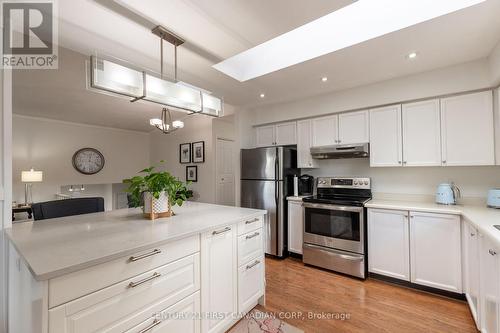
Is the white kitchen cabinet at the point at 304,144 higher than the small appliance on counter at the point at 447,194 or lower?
higher

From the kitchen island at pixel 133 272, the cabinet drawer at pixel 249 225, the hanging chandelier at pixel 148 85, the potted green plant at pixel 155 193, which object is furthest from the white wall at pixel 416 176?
the potted green plant at pixel 155 193

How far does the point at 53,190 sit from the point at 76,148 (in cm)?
99

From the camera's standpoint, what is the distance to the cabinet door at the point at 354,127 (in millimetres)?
2980

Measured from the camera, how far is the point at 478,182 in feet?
8.33

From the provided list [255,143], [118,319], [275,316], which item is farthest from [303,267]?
[118,319]

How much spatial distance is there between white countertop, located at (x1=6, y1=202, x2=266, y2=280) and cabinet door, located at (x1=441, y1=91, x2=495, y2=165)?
2.27 metres

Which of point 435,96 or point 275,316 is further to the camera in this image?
point 435,96

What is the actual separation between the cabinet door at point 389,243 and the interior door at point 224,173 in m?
2.83

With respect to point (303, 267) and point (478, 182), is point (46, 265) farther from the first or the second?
point (478, 182)

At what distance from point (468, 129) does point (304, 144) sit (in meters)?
1.85

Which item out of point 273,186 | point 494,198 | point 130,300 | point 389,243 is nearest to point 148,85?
point 130,300

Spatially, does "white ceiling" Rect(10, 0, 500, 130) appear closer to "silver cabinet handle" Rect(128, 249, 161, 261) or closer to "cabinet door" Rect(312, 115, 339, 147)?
"cabinet door" Rect(312, 115, 339, 147)

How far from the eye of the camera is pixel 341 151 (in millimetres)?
3059

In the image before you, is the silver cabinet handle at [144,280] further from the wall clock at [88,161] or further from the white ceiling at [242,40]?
the wall clock at [88,161]
